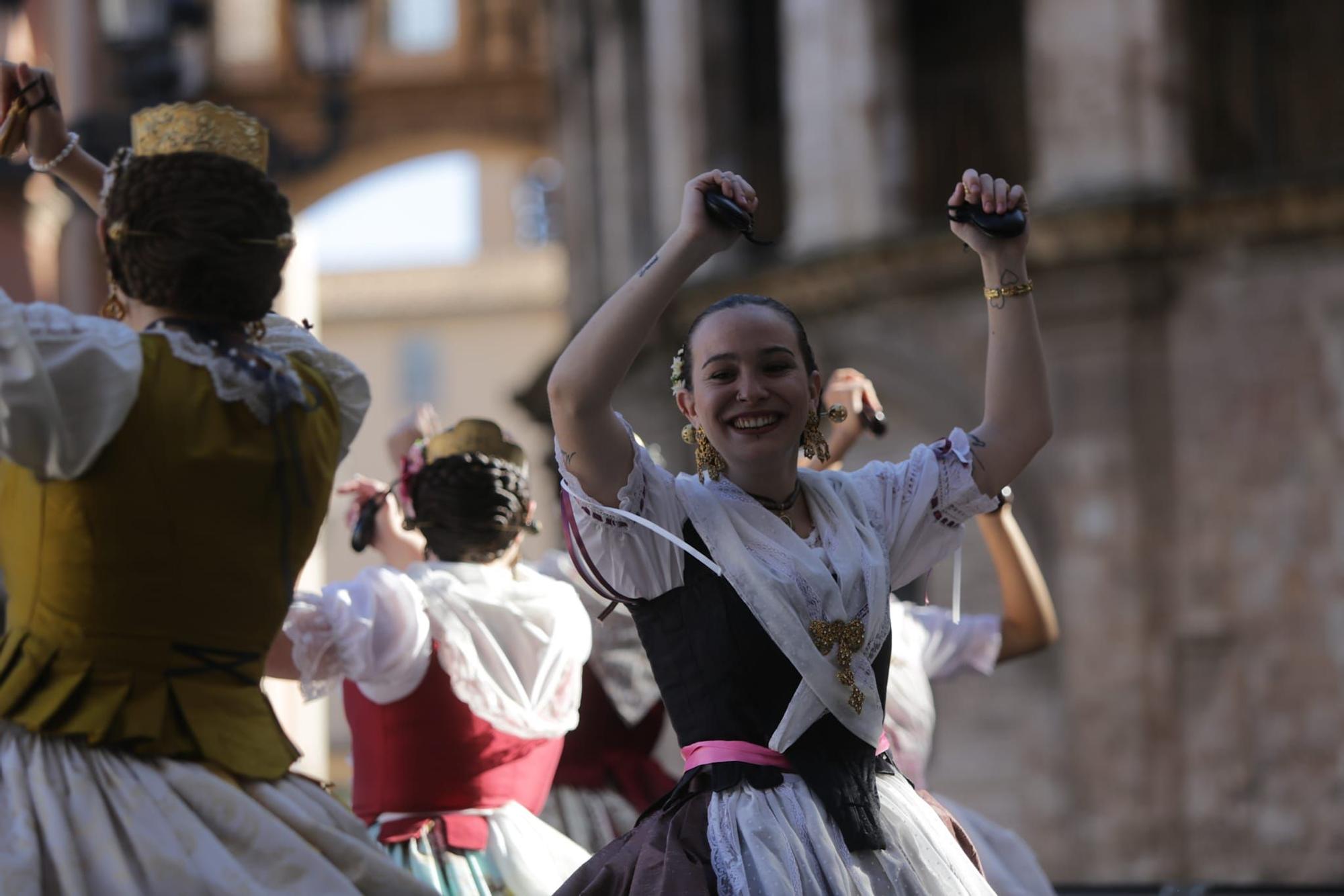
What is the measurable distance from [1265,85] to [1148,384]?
2404 millimetres

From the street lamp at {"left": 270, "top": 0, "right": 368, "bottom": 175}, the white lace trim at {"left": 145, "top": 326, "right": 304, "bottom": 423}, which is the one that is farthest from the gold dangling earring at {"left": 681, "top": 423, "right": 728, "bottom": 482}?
the street lamp at {"left": 270, "top": 0, "right": 368, "bottom": 175}

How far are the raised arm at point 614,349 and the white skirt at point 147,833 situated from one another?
2.30 ft

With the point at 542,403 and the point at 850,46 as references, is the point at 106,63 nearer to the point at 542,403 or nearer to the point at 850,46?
the point at 542,403

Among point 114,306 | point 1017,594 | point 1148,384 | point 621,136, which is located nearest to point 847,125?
point 1148,384

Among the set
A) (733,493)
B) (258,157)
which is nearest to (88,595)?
(258,157)

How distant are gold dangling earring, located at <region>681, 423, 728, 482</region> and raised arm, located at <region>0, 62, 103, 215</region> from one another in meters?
1.05

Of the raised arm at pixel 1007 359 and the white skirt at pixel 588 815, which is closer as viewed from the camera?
the raised arm at pixel 1007 359

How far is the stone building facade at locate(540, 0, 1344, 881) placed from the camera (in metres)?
10.1

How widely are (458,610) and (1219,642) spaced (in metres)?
6.78

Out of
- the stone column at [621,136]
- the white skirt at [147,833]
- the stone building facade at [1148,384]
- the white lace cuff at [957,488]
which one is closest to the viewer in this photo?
the white skirt at [147,833]

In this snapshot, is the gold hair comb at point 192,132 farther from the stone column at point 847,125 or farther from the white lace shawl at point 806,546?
the stone column at point 847,125

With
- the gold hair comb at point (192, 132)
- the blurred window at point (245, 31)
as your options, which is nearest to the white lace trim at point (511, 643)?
the gold hair comb at point (192, 132)

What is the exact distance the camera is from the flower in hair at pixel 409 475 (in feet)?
15.5

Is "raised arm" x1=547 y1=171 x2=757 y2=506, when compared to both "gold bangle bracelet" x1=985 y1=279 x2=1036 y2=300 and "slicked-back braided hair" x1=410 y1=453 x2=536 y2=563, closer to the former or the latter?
"gold bangle bracelet" x1=985 y1=279 x2=1036 y2=300
